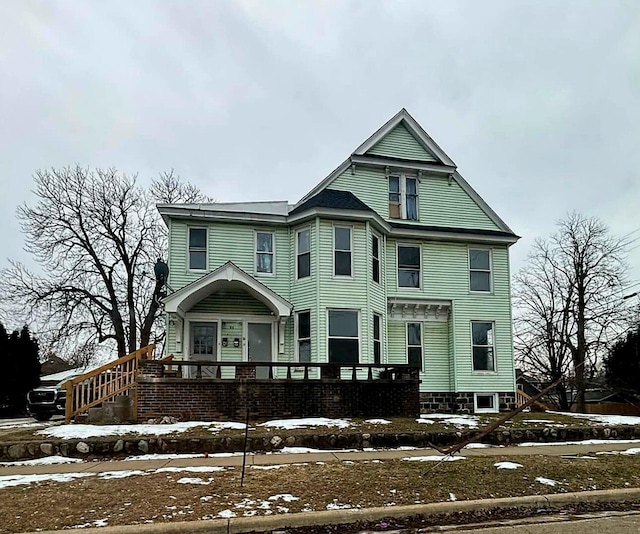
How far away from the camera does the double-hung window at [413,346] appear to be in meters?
19.3

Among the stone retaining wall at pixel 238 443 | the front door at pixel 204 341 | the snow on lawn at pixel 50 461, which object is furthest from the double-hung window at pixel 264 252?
the snow on lawn at pixel 50 461

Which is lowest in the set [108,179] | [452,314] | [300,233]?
[452,314]

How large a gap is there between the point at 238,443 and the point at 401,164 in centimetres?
1255

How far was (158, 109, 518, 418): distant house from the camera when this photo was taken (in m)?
17.4

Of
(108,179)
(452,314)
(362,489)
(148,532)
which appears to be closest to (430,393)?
(452,314)

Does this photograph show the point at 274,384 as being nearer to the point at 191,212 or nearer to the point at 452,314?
the point at 191,212

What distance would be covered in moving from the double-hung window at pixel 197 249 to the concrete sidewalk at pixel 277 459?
29.8 feet

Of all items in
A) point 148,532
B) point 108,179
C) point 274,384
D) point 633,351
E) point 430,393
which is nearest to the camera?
point 148,532

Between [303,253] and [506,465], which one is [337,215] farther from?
[506,465]

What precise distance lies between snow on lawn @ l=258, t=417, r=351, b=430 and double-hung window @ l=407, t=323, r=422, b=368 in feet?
20.4

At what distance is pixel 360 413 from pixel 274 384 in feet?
7.37

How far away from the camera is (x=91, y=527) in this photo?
5637 millimetres

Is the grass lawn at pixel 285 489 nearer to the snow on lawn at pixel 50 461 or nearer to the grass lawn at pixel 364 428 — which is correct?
the snow on lawn at pixel 50 461

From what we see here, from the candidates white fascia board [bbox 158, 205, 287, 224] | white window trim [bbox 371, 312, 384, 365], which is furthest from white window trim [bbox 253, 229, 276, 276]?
white window trim [bbox 371, 312, 384, 365]
